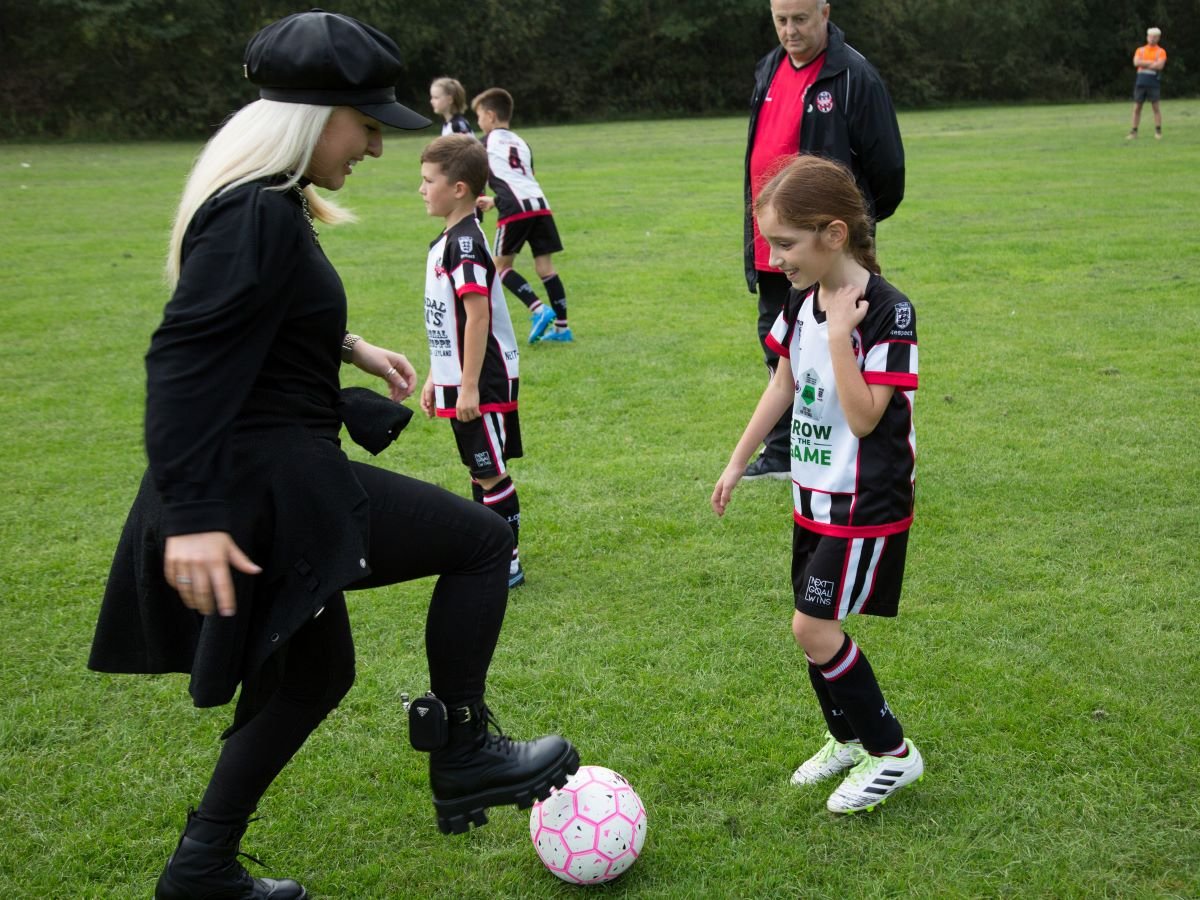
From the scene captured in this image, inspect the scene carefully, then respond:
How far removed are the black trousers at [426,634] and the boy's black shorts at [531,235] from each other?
23.2 feet

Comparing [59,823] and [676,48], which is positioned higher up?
[676,48]

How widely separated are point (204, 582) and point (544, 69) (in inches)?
1717

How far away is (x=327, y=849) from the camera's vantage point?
3186 millimetres

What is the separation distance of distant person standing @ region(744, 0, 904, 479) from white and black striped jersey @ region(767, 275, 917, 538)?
2326mm

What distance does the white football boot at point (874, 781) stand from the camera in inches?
125

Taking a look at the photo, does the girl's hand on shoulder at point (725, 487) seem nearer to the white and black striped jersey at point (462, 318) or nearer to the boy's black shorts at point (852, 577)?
the boy's black shorts at point (852, 577)

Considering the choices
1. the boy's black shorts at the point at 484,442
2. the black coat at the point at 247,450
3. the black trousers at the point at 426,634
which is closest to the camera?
the black coat at the point at 247,450

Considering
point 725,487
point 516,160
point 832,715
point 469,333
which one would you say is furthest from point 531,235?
point 832,715

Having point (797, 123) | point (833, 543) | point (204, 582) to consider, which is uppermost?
point (797, 123)

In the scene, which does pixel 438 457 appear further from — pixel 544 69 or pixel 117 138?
pixel 544 69

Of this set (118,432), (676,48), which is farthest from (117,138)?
(118,432)

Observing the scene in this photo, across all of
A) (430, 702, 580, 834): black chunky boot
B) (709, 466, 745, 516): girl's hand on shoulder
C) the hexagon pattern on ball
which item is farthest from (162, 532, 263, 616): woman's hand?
(709, 466, 745, 516): girl's hand on shoulder

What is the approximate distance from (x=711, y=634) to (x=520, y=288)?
5661 millimetres

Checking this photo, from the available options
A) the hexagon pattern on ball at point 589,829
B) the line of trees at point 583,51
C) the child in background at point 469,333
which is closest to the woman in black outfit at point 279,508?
the hexagon pattern on ball at point 589,829
